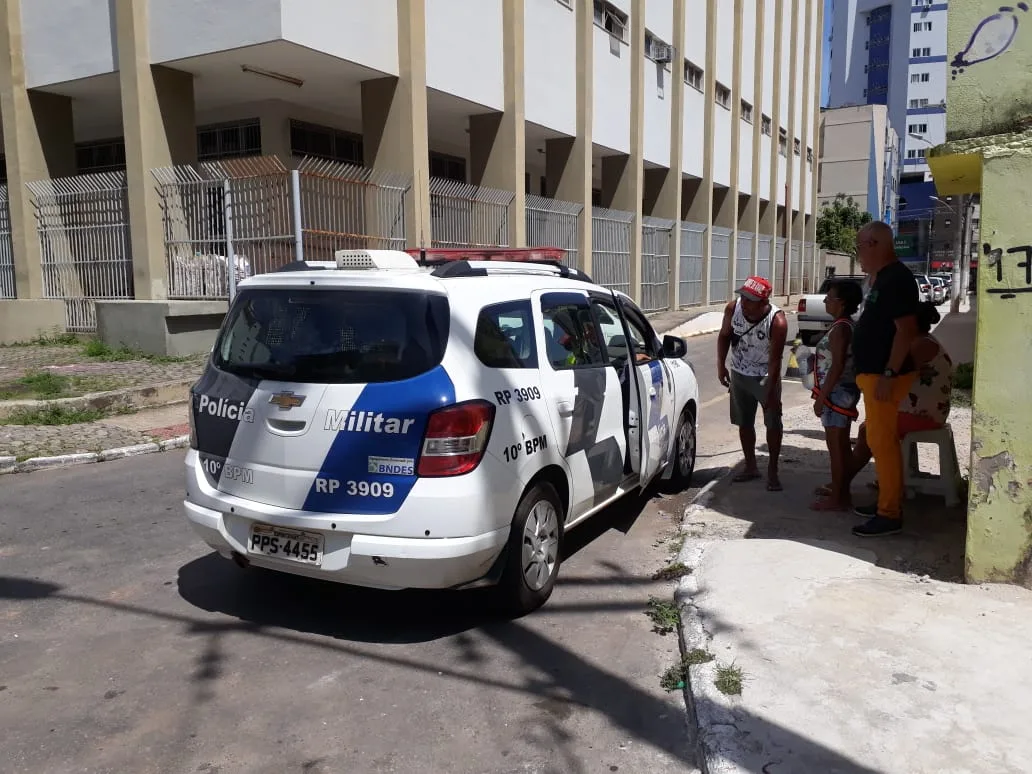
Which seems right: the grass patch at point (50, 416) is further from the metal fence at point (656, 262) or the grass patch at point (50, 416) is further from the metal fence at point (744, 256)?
the metal fence at point (744, 256)

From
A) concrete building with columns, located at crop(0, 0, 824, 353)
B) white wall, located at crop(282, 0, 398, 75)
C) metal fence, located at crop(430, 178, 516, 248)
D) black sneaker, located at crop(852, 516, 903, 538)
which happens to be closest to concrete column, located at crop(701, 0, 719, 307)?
concrete building with columns, located at crop(0, 0, 824, 353)

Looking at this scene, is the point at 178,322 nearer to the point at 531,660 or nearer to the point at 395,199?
the point at 395,199

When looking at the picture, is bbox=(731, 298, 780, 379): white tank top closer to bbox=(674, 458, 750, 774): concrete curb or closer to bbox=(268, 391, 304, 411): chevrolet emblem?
bbox=(674, 458, 750, 774): concrete curb

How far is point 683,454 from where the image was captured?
6.84 m

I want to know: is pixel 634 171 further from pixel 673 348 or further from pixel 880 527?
pixel 880 527

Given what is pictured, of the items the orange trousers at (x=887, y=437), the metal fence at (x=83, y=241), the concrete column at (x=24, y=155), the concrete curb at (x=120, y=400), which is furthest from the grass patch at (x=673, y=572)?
the concrete column at (x=24, y=155)

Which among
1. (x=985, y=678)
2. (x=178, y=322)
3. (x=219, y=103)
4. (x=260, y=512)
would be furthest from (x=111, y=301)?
(x=985, y=678)

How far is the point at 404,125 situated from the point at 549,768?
44.3 ft

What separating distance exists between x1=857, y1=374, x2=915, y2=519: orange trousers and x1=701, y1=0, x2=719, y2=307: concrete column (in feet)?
82.5

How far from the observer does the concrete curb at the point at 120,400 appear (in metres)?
9.91

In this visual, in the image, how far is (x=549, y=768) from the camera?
306 cm

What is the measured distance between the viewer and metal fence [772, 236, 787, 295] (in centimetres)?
4050

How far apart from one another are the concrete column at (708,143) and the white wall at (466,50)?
1382cm

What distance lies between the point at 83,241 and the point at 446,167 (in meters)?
10.4
